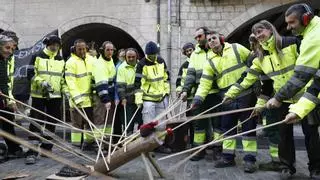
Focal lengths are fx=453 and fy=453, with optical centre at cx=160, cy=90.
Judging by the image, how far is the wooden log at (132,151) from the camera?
536 centimetres

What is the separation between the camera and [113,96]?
8.64 metres

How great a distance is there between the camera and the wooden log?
5359 millimetres

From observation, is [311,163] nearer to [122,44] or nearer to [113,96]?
[113,96]

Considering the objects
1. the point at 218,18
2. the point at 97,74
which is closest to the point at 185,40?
the point at 218,18

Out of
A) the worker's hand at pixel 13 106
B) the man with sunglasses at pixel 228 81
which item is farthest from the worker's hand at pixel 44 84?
the man with sunglasses at pixel 228 81

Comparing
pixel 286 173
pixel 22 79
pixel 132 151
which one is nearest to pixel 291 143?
pixel 286 173

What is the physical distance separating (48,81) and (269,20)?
10787 mm

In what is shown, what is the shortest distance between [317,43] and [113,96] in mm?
4735

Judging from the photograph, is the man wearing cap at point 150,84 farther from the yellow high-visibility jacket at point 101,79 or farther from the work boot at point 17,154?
the work boot at point 17,154

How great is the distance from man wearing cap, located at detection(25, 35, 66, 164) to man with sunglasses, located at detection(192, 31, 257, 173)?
2.41 m

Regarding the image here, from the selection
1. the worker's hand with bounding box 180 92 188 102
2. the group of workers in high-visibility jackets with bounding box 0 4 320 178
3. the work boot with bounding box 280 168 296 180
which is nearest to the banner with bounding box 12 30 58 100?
the group of workers in high-visibility jackets with bounding box 0 4 320 178

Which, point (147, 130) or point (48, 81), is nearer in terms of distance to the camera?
point (147, 130)

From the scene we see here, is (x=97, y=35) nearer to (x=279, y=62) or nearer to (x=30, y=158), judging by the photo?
(x=30, y=158)

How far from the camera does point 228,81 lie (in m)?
6.92
